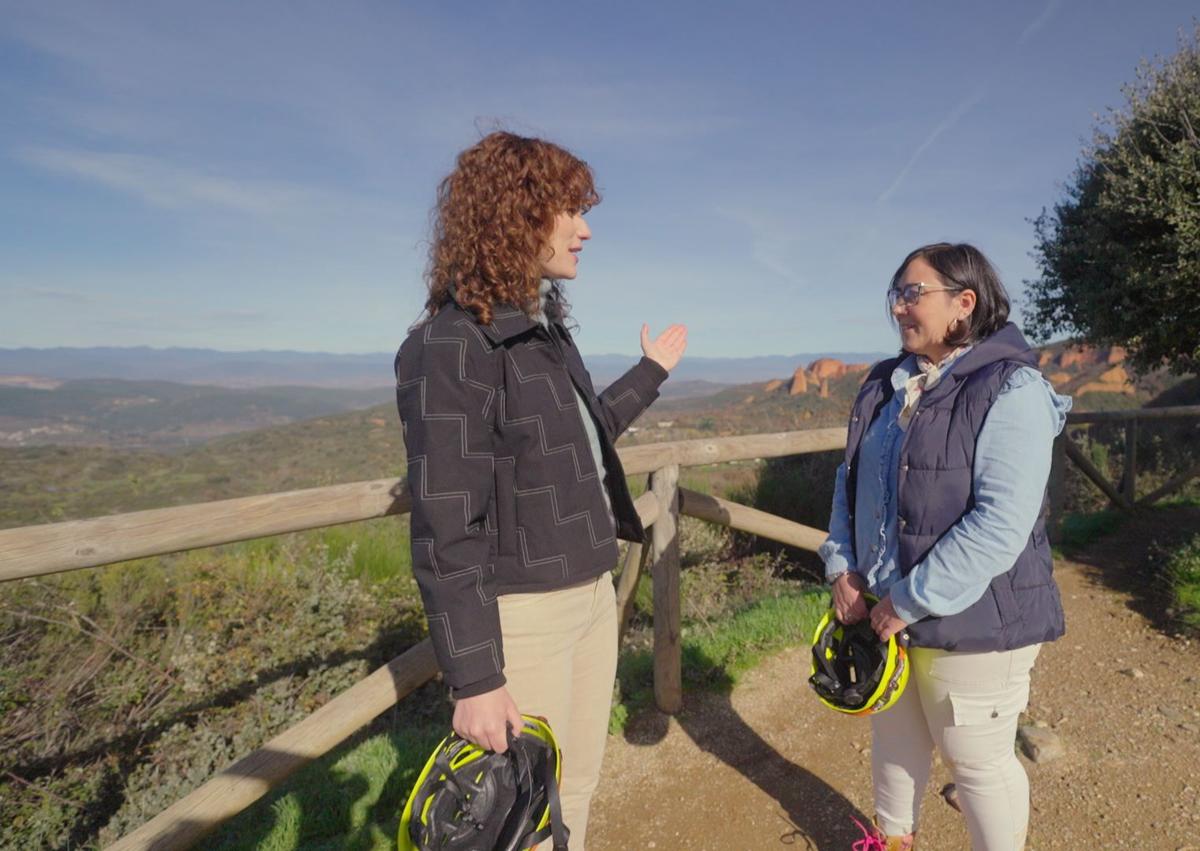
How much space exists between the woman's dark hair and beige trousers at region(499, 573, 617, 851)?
1235mm

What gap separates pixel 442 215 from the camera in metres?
1.68

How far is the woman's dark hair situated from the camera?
1.87m

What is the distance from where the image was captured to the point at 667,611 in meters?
3.61

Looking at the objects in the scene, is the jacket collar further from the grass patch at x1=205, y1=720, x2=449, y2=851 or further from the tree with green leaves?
the tree with green leaves

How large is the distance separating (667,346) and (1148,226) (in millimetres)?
5876

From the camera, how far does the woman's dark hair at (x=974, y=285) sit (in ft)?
6.13

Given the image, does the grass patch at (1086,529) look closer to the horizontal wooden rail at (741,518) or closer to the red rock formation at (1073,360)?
the horizontal wooden rail at (741,518)

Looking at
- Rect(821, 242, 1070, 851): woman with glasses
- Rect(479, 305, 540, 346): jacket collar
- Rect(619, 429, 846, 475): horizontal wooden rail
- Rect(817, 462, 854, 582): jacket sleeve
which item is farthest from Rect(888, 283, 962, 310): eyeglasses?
Rect(619, 429, 846, 475): horizontal wooden rail

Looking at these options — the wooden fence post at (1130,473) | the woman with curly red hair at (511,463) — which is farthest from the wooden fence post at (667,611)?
the wooden fence post at (1130,473)

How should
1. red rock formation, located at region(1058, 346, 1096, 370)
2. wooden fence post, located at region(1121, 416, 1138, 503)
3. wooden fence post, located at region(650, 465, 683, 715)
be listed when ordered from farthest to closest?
red rock formation, located at region(1058, 346, 1096, 370), wooden fence post, located at region(1121, 416, 1138, 503), wooden fence post, located at region(650, 465, 683, 715)

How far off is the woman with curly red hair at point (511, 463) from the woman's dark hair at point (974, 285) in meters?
1.01

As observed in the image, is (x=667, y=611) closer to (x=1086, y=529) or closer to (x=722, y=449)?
(x=722, y=449)

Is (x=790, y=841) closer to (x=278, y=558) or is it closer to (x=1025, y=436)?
(x=1025, y=436)

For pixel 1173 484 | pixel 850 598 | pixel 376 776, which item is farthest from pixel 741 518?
pixel 1173 484
